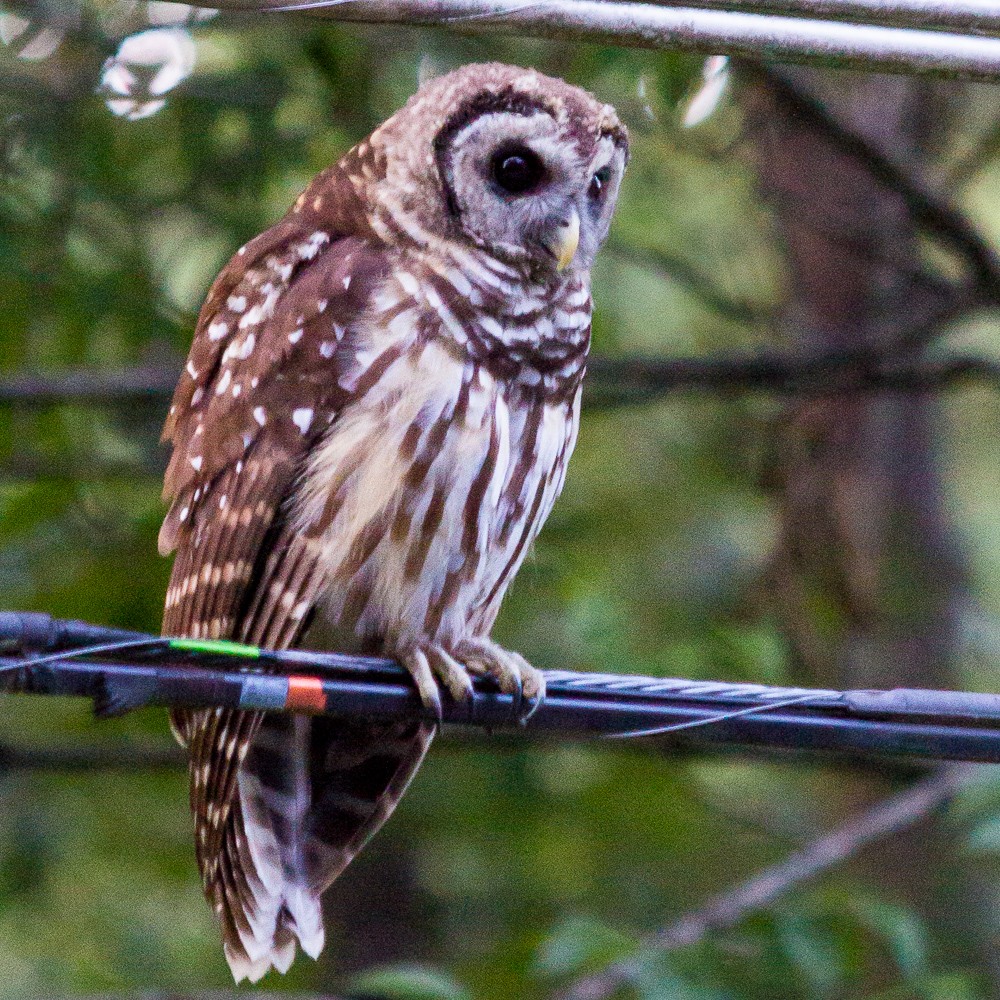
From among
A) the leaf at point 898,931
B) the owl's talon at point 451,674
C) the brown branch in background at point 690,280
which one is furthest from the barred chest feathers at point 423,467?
the brown branch in background at point 690,280

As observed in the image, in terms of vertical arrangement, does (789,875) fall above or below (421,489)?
below

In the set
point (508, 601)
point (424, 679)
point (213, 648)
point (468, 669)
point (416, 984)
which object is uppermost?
point (213, 648)

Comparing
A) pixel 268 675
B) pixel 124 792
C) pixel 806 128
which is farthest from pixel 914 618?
pixel 268 675

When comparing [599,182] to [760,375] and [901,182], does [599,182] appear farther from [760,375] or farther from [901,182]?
[760,375]

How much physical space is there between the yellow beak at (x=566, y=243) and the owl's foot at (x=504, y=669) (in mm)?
848

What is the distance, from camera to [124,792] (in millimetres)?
6762

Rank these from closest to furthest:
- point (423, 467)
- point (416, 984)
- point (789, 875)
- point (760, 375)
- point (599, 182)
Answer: point (423, 467)
point (599, 182)
point (416, 984)
point (789, 875)
point (760, 375)

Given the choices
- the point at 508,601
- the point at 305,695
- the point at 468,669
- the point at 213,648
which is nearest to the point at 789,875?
the point at 508,601

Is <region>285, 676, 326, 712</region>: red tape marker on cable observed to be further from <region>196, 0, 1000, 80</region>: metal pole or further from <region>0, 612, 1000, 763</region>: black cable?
<region>196, 0, 1000, 80</region>: metal pole

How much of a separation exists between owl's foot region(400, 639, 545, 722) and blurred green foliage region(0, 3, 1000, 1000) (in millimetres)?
1024

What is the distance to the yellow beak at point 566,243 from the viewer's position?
3.62 metres

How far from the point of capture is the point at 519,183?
3.67m

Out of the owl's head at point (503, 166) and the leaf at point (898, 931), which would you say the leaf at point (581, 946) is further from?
the owl's head at point (503, 166)

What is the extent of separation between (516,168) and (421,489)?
2.52 ft
